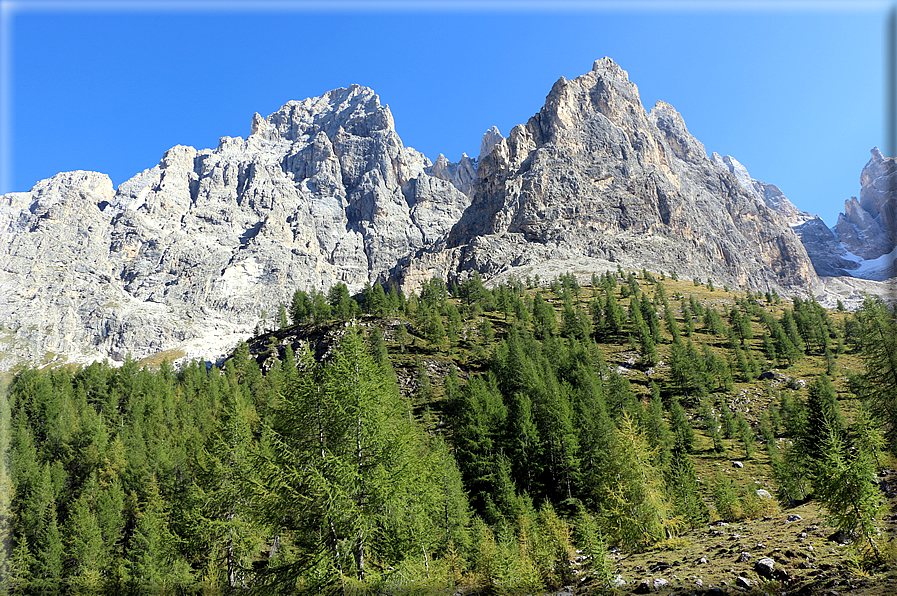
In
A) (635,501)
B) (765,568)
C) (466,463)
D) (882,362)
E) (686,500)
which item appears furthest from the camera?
(466,463)

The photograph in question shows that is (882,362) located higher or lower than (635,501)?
higher

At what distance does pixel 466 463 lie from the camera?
50812 mm

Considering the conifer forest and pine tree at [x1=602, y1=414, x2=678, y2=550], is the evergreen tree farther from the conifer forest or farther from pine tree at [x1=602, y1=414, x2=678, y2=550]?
pine tree at [x1=602, y1=414, x2=678, y2=550]

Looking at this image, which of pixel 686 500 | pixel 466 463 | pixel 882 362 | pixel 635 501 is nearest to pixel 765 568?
pixel 635 501

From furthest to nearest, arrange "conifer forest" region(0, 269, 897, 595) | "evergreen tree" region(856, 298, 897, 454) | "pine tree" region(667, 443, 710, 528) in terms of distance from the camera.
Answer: "pine tree" region(667, 443, 710, 528) < "evergreen tree" region(856, 298, 897, 454) < "conifer forest" region(0, 269, 897, 595)

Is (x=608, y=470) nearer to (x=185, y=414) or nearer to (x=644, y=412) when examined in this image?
(x=644, y=412)

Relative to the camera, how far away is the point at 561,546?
27062 millimetres

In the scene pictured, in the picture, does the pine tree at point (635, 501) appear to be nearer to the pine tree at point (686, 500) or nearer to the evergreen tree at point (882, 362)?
the pine tree at point (686, 500)

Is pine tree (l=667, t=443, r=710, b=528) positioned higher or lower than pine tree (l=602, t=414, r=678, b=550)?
lower

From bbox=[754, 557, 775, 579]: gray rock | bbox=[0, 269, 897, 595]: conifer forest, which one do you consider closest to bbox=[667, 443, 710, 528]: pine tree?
bbox=[0, 269, 897, 595]: conifer forest

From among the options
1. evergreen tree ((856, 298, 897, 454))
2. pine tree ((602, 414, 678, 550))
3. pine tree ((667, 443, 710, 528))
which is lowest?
pine tree ((667, 443, 710, 528))

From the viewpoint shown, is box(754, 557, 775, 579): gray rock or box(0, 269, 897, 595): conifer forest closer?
box(0, 269, 897, 595): conifer forest

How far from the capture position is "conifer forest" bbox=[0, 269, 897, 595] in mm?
14070

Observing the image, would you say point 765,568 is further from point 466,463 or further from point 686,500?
point 466,463
